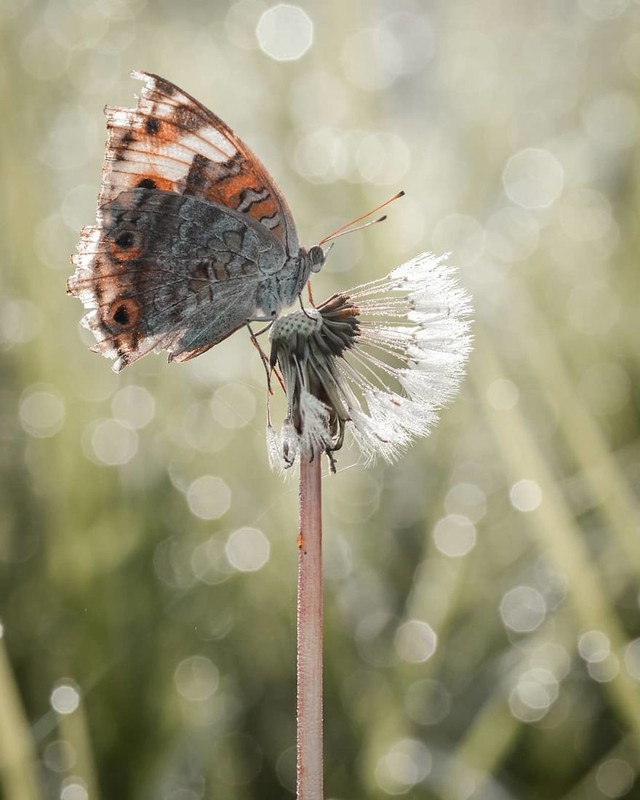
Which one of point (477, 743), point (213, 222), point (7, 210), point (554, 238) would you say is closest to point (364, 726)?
point (477, 743)

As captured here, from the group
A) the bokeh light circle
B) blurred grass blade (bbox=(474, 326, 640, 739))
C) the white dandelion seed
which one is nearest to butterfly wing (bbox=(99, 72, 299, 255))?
the white dandelion seed

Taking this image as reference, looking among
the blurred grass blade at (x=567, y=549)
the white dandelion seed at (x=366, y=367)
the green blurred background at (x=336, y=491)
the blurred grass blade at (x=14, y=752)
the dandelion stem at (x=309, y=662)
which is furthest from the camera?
the green blurred background at (x=336, y=491)

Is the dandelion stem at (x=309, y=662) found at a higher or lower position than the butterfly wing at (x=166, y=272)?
lower

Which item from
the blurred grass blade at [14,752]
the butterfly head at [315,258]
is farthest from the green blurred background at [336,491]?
the butterfly head at [315,258]

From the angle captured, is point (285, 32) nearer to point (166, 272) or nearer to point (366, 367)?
point (166, 272)

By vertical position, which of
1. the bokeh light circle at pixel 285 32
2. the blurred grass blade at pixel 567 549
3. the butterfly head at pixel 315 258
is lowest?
the blurred grass blade at pixel 567 549

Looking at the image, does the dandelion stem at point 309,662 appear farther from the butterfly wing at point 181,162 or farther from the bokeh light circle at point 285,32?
the bokeh light circle at point 285,32

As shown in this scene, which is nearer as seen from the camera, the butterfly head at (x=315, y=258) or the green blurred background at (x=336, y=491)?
the butterfly head at (x=315, y=258)
